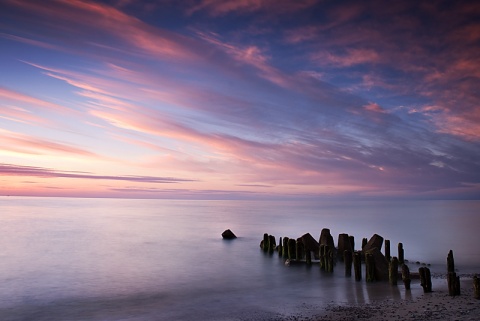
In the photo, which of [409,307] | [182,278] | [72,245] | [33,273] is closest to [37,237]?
[72,245]

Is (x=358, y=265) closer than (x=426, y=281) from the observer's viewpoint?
No

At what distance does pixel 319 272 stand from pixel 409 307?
9.69 metres

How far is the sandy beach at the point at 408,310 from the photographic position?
15141 mm

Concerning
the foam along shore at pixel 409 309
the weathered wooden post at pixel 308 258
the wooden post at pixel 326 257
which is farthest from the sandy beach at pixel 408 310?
the weathered wooden post at pixel 308 258

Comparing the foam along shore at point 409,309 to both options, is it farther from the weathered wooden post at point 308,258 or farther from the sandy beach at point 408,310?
the weathered wooden post at point 308,258

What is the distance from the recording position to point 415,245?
43219mm

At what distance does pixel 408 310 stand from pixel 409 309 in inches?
7.5

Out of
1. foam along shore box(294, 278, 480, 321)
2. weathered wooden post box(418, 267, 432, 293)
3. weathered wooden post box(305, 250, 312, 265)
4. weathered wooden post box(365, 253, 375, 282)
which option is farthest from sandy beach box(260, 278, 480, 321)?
weathered wooden post box(305, 250, 312, 265)

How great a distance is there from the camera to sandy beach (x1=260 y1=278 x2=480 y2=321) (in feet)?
49.7

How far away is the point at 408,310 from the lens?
52.7ft

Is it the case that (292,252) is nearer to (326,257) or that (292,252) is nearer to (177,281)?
(326,257)

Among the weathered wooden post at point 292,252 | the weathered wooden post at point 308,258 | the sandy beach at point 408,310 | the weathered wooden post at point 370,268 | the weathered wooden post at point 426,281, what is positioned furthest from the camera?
the weathered wooden post at point 292,252

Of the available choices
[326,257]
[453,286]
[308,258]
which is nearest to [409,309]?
[453,286]

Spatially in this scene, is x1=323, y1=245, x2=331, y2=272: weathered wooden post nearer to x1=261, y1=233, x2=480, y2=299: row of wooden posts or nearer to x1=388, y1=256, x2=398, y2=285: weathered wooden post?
x1=261, y1=233, x2=480, y2=299: row of wooden posts
